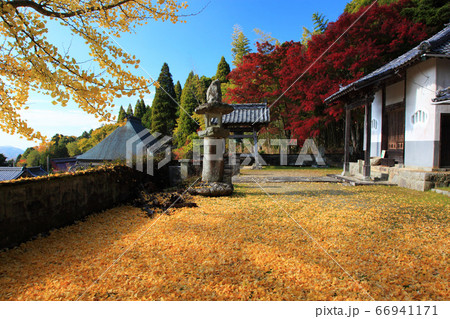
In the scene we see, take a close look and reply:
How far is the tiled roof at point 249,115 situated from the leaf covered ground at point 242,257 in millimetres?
8585

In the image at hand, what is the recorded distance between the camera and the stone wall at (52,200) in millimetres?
2953

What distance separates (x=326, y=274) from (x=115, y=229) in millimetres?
3112

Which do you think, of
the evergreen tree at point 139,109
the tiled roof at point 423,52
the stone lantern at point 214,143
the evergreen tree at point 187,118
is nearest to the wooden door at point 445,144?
the tiled roof at point 423,52

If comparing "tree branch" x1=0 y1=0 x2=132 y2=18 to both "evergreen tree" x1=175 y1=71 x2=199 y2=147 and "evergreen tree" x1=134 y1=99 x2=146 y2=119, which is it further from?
A: "evergreen tree" x1=134 y1=99 x2=146 y2=119

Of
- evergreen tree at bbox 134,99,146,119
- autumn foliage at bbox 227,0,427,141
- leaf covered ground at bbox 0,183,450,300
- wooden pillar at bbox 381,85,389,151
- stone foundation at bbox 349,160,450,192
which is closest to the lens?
leaf covered ground at bbox 0,183,450,300

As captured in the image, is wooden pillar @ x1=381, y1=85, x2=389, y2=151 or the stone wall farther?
wooden pillar @ x1=381, y1=85, x2=389, y2=151

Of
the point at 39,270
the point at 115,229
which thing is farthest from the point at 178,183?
the point at 39,270

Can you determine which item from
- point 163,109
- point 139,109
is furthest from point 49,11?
point 139,109

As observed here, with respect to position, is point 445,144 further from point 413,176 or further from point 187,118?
point 187,118

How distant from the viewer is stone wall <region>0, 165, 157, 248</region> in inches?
116

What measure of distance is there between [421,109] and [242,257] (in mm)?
7679

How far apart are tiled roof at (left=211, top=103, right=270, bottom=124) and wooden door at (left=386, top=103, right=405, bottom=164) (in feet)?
17.9

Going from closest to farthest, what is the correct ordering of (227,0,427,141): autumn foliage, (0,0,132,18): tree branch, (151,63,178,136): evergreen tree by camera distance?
(0,0,132,18): tree branch → (227,0,427,141): autumn foliage → (151,63,178,136): evergreen tree

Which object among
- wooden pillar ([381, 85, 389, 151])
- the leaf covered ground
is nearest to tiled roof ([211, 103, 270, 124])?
wooden pillar ([381, 85, 389, 151])
